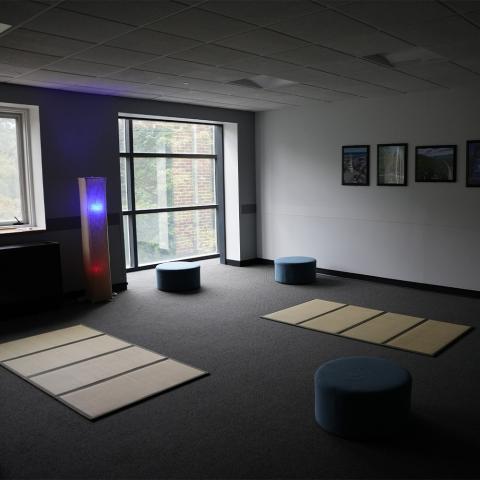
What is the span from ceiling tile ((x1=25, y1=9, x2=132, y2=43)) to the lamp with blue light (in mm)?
2444

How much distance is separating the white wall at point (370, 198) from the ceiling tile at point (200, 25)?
142 inches

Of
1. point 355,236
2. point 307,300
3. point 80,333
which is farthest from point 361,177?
point 80,333

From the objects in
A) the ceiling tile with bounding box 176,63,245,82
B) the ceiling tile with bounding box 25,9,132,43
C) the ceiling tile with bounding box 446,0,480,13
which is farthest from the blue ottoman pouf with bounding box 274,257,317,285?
the ceiling tile with bounding box 446,0,480,13

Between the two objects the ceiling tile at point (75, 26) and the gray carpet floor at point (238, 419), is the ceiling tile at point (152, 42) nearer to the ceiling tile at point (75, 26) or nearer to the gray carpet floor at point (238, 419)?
the ceiling tile at point (75, 26)

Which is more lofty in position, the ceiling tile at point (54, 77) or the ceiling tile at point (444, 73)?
the ceiling tile at point (54, 77)

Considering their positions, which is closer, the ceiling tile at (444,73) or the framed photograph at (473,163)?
the ceiling tile at (444,73)

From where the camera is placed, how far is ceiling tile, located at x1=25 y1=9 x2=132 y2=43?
3.49 metres

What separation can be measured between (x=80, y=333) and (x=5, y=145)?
2655mm

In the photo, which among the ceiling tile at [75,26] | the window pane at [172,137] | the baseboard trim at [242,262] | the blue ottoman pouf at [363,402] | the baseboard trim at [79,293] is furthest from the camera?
the baseboard trim at [242,262]

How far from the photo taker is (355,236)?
7445 mm

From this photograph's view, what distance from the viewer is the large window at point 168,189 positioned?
7.96 m

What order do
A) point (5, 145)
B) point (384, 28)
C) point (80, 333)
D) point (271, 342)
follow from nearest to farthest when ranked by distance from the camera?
point (384, 28), point (271, 342), point (80, 333), point (5, 145)

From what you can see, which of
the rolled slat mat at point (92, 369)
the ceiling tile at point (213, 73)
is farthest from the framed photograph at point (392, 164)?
the rolled slat mat at point (92, 369)

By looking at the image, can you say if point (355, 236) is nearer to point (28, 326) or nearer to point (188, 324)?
point (188, 324)
